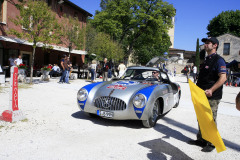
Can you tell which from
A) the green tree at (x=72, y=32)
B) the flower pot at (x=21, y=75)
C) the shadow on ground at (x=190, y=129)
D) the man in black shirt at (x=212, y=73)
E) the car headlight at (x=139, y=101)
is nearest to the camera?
the man in black shirt at (x=212, y=73)

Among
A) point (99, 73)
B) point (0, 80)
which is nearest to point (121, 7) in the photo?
point (99, 73)

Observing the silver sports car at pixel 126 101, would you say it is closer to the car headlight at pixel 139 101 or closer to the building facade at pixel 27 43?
the car headlight at pixel 139 101

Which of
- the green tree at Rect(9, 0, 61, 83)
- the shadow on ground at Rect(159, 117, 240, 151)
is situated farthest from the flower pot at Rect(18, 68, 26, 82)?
the shadow on ground at Rect(159, 117, 240, 151)

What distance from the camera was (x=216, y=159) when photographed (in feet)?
10.6

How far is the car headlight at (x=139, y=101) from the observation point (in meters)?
4.33

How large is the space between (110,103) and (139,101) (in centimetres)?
62

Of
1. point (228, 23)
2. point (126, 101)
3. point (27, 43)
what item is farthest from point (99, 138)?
point (228, 23)

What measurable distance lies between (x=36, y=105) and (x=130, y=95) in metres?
3.49

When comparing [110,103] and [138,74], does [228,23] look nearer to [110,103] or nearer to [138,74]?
[138,74]

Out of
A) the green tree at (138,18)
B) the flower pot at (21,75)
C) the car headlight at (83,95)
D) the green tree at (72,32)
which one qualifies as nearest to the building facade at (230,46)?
the green tree at (138,18)

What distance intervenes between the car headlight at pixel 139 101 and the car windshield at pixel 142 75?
1.65 meters

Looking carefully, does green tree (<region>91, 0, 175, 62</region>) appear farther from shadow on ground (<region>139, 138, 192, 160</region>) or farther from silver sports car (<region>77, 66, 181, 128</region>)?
shadow on ground (<region>139, 138, 192, 160</region>)

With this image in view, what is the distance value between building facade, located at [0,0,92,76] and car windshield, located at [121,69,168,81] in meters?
8.72

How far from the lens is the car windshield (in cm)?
608
